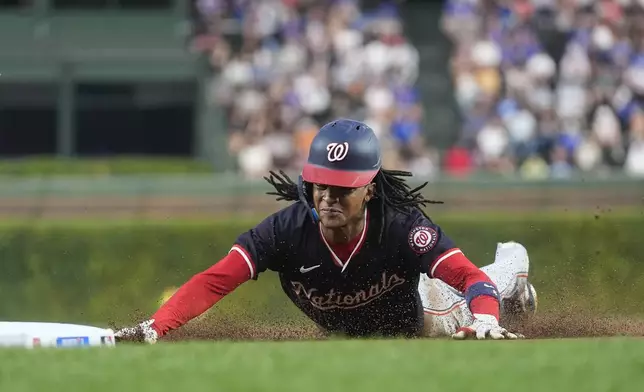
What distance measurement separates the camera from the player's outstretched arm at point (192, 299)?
7336 mm

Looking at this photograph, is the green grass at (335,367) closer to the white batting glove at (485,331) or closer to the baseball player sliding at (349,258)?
the white batting glove at (485,331)

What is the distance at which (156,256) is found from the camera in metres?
12.7

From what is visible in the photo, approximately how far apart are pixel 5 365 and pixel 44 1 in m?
15.5

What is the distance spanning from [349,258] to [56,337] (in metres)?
1.82

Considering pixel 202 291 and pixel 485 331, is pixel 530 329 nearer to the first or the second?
pixel 485 331

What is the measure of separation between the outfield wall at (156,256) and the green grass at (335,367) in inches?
241

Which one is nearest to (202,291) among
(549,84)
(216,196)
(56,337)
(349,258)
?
(56,337)

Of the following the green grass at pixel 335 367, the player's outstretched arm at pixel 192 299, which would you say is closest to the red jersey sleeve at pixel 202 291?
the player's outstretched arm at pixel 192 299

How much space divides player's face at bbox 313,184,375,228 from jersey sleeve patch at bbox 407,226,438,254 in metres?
0.40

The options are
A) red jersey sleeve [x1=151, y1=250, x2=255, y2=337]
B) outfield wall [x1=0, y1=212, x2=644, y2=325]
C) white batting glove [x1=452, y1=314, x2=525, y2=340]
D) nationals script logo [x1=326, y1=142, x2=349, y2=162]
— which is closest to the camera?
white batting glove [x1=452, y1=314, x2=525, y2=340]

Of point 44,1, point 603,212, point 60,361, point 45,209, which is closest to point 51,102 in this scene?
point 44,1

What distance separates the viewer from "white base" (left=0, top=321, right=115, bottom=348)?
7.12 m

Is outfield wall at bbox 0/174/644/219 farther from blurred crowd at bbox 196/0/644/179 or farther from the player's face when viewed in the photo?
the player's face

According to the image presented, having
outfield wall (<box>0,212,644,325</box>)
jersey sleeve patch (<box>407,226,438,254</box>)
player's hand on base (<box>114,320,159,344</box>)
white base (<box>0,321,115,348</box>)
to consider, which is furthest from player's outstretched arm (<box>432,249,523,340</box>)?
outfield wall (<box>0,212,644,325</box>)
